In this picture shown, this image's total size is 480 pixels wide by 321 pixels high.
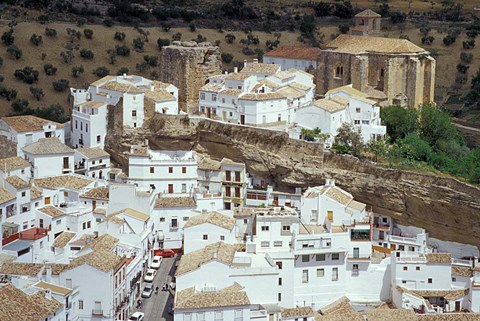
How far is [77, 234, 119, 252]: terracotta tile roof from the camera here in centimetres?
3781

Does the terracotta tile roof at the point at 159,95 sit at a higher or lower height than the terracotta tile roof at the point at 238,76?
lower

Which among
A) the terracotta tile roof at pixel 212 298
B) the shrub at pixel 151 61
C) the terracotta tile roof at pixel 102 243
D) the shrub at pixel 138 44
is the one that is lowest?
the terracotta tile roof at pixel 212 298

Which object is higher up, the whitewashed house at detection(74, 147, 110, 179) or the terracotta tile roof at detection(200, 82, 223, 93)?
the terracotta tile roof at detection(200, 82, 223, 93)

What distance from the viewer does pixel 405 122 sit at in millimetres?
47156

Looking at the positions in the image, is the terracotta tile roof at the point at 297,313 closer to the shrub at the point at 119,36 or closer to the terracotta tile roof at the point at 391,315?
the terracotta tile roof at the point at 391,315

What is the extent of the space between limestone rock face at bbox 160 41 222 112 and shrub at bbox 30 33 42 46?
18483 millimetres

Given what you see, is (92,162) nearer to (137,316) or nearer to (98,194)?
(98,194)

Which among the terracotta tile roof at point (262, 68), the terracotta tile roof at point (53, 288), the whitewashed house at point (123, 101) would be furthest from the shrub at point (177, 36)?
the terracotta tile roof at point (53, 288)

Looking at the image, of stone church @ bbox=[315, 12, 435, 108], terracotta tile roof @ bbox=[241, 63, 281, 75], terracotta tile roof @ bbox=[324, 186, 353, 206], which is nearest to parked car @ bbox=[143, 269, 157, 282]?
terracotta tile roof @ bbox=[324, 186, 353, 206]

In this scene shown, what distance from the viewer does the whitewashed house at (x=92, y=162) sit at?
153ft

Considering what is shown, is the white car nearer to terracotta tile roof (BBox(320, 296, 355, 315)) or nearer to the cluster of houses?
the cluster of houses

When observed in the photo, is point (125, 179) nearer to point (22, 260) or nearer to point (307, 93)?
point (22, 260)

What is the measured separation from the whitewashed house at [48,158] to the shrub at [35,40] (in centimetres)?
2276

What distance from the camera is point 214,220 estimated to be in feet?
132
